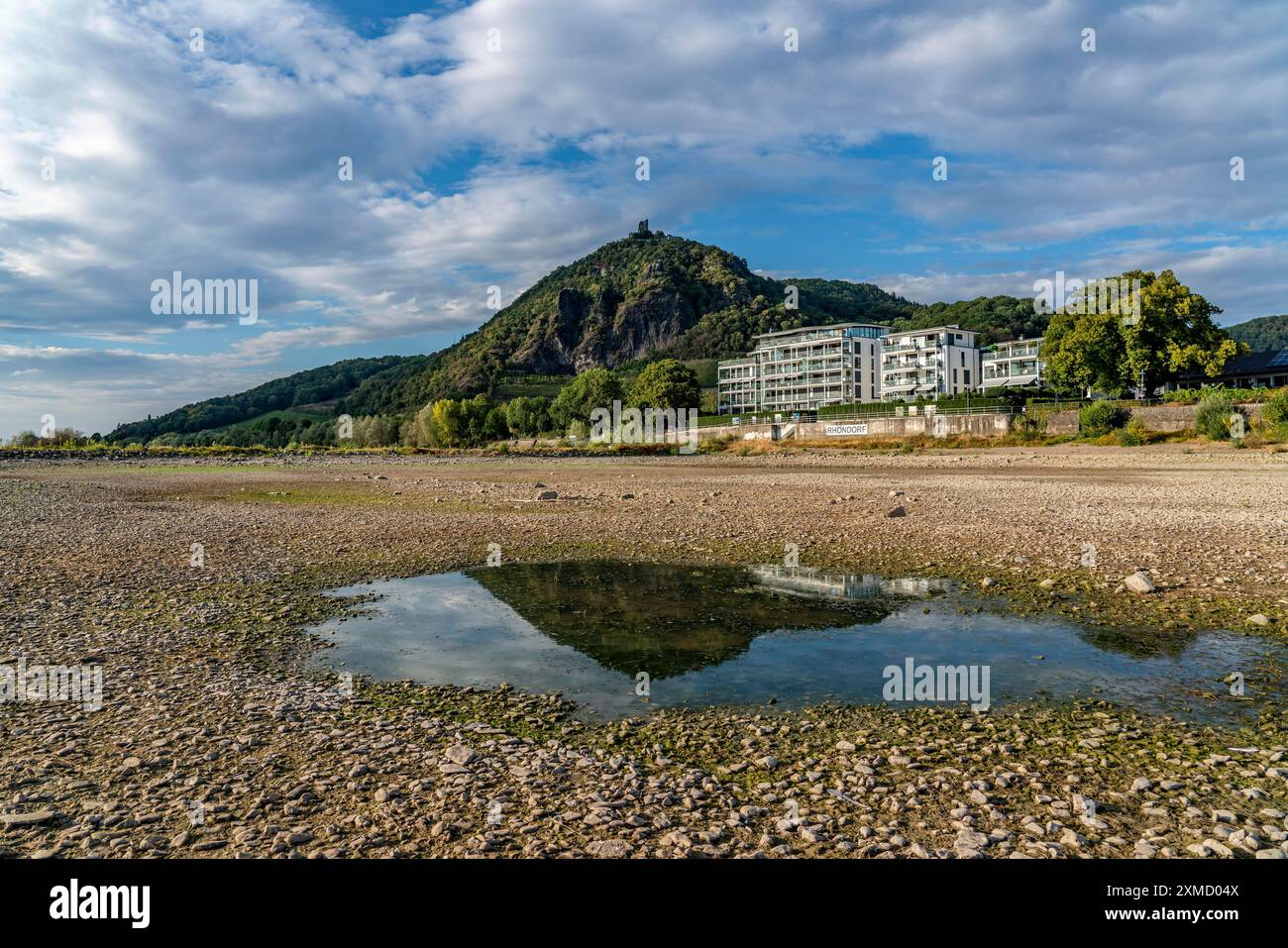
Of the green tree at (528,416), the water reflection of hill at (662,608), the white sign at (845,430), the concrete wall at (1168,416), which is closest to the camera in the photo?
the water reflection of hill at (662,608)

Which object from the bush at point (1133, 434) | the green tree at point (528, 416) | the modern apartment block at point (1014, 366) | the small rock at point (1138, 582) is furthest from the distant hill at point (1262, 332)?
the small rock at point (1138, 582)

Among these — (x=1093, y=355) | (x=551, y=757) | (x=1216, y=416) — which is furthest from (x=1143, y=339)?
(x=551, y=757)

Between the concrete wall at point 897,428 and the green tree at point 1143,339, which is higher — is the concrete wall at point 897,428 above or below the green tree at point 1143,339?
below

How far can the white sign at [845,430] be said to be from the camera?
333 feet

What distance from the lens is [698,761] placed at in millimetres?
6613

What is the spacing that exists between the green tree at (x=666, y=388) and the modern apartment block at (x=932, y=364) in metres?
37.8

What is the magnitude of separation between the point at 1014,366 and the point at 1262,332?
10080cm

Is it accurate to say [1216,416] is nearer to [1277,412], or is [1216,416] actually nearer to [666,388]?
[1277,412]

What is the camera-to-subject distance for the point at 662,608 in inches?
509

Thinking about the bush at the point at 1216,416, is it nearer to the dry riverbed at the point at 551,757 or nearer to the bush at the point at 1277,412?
the bush at the point at 1277,412

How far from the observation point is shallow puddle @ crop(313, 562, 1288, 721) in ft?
28.0

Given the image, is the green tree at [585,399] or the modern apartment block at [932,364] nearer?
the modern apartment block at [932,364]

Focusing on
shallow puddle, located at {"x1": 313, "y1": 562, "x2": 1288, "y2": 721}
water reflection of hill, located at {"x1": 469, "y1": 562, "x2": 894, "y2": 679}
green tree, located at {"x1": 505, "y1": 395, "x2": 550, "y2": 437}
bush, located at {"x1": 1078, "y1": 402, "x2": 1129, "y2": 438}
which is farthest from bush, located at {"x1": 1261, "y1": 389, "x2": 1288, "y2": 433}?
green tree, located at {"x1": 505, "y1": 395, "x2": 550, "y2": 437}
